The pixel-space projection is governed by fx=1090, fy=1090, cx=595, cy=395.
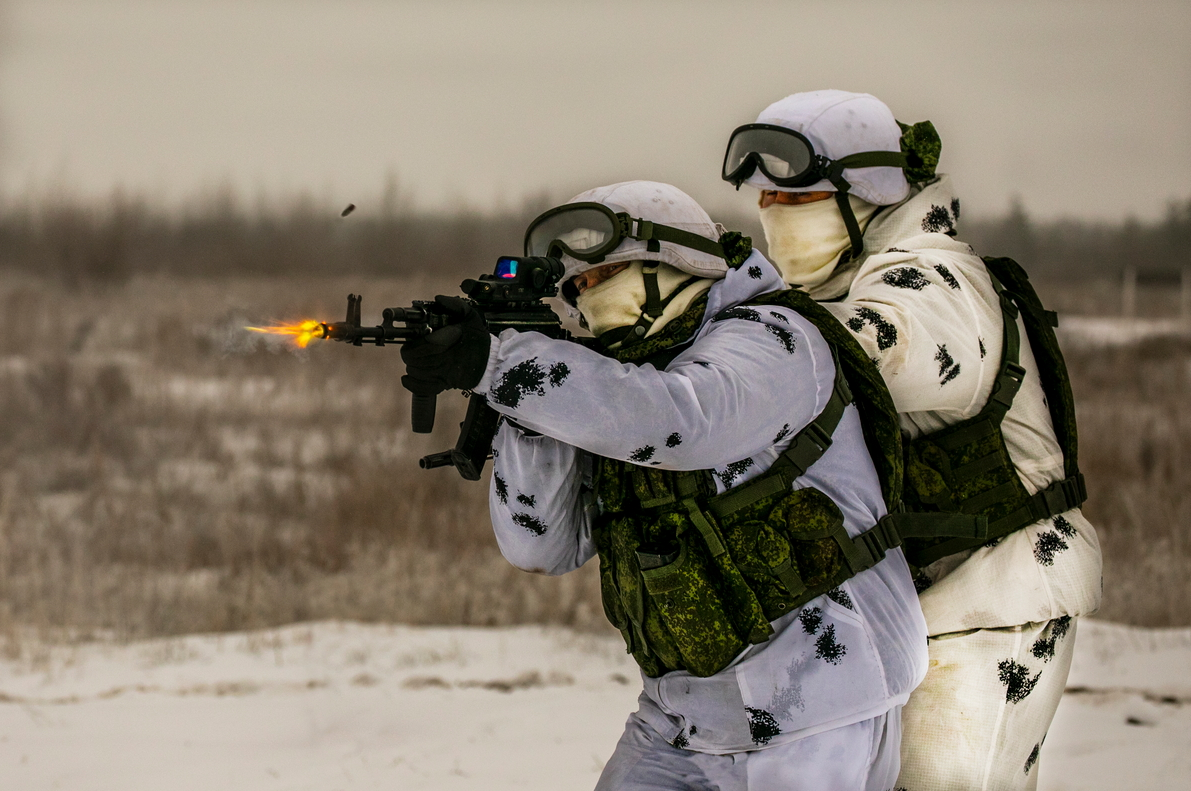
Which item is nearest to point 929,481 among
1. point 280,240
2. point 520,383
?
point 520,383

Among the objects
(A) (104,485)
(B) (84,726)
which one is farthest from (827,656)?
(A) (104,485)

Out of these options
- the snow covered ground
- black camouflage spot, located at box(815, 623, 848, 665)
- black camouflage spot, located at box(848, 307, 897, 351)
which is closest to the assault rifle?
black camouflage spot, located at box(848, 307, 897, 351)

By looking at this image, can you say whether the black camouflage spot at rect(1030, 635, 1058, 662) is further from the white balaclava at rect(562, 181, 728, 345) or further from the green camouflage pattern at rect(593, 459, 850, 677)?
the white balaclava at rect(562, 181, 728, 345)

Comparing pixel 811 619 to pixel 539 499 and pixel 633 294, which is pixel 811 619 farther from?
pixel 633 294

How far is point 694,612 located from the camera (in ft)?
5.19

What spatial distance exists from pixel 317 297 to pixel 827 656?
6.98 metres

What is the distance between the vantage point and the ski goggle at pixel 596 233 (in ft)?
5.33

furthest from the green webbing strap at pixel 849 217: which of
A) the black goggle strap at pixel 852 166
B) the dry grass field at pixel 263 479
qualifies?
the dry grass field at pixel 263 479

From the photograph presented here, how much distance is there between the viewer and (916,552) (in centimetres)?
202

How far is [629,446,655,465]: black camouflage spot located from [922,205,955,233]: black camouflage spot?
98 cm

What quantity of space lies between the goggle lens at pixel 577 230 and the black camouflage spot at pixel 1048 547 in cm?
103

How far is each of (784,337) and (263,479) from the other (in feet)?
19.2

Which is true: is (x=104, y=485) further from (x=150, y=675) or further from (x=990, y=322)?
(x=990, y=322)

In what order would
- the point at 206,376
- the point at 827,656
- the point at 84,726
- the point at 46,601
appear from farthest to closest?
the point at 206,376
the point at 46,601
the point at 84,726
the point at 827,656
